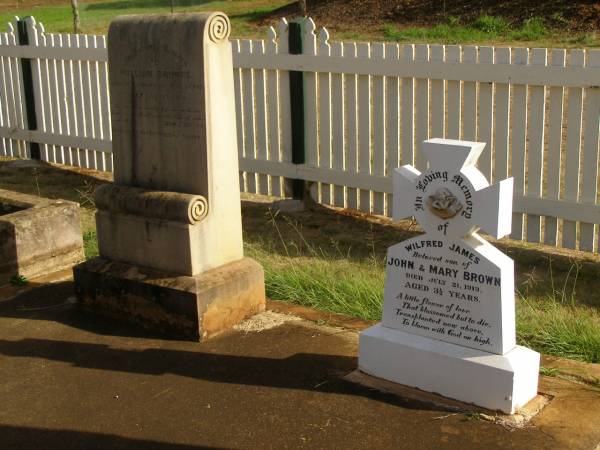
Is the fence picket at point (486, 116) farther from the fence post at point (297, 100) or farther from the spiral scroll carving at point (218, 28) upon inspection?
the spiral scroll carving at point (218, 28)

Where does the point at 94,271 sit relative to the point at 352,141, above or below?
below

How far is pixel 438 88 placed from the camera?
725 cm

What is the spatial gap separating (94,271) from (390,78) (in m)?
3.35

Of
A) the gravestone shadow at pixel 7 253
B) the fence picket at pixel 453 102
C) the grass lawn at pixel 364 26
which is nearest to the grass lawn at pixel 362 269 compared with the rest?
the gravestone shadow at pixel 7 253

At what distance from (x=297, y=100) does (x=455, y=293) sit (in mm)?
4374

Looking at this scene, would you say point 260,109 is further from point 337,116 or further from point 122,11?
point 122,11

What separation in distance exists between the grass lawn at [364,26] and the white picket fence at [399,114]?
960 cm

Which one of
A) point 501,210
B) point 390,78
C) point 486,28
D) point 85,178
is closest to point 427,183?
point 501,210

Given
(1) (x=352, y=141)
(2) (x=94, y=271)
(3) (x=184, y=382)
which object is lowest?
(3) (x=184, y=382)

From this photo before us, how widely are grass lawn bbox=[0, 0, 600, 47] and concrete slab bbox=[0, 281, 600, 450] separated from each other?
514 inches

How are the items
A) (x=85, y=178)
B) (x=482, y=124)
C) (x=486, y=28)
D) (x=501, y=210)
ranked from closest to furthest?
(x=501, y=210)
(x=482, y=124)
(x=85, y=178)
(x=486, y=28)

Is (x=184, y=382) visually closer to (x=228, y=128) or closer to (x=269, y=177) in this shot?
(x=228, y=128)

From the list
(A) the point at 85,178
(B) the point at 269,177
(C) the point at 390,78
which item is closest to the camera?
(C) the point at 390,78

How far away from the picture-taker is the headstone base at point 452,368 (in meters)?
3.95
